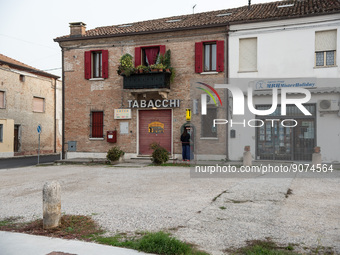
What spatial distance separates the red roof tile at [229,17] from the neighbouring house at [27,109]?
26.0 ft

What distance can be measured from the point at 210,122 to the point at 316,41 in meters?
6.50

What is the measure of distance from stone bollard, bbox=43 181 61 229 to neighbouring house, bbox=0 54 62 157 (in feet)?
73.6

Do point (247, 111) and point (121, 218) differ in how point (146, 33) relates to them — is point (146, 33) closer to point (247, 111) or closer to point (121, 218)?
point (247, 111)

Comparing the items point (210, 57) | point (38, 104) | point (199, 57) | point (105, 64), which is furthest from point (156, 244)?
point (38, 104)

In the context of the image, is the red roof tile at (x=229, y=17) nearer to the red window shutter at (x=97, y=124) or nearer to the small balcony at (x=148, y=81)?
the small balcony at (x=148, y=81)

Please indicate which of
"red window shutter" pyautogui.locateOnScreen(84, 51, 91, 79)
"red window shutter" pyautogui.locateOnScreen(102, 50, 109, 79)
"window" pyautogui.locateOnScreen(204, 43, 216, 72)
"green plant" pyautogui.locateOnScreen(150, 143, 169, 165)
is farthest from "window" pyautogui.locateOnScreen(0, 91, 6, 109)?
"window" pyautogui.locateOnScreen(204, 43, 216, 72)

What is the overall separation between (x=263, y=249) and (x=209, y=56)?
15.1m

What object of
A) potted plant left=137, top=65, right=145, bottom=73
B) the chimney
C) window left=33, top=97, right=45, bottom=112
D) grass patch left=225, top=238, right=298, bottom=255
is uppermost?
the chimney

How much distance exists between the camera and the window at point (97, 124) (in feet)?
66.7

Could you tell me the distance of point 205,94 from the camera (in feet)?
59.6

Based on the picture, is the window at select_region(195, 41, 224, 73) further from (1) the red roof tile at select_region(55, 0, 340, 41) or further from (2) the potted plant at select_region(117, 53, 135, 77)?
(2) the potted plant at select_region(117, 53, 135, 77)

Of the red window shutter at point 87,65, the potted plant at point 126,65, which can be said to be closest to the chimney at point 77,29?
the red window shutter at point 87,65

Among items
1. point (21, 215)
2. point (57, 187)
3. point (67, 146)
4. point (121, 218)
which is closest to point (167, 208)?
point (121, 218)

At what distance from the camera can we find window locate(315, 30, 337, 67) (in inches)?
640
